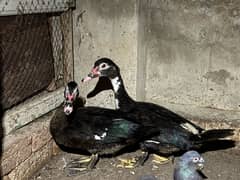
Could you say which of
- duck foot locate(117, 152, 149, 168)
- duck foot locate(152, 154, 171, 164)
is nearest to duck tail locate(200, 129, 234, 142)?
duck foot locate(152, 154, 171, 164)

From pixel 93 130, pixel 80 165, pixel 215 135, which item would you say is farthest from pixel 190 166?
pixel 80 165

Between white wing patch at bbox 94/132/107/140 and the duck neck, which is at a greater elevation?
the duck neck

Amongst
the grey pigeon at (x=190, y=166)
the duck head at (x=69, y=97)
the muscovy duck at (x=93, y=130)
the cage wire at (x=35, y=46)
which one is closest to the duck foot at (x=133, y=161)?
the muscovy duck at (x=93, y=130)

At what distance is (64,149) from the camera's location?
4109 mm

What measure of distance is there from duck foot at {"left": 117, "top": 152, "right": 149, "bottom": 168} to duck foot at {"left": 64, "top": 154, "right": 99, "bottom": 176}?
0.23 meters

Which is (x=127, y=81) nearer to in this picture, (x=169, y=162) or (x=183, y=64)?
(x=183, y=64)

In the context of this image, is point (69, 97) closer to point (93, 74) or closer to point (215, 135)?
point (93, 74)

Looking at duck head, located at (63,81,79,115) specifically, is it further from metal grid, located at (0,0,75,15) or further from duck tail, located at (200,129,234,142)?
duck tail, located at (200,129,234,142)

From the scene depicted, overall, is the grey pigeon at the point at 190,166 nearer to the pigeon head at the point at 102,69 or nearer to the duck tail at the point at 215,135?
the duck tail at the point at 215,135

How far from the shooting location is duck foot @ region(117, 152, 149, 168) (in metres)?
3.81

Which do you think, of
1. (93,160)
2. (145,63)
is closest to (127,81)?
(145,63)

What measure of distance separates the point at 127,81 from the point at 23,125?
1.12 metres

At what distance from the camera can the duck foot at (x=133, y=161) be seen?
3807 millimetres

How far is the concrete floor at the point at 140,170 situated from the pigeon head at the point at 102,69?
2.49 feet
